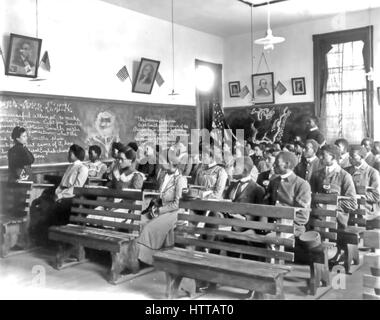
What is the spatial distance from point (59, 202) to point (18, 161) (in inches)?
42.0

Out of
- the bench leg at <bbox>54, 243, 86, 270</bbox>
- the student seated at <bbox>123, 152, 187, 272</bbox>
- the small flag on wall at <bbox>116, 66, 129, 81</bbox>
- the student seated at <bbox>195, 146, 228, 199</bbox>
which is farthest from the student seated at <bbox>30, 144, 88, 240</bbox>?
the small flag on wall at <bbox>116, 66, 129, 81</bbox>

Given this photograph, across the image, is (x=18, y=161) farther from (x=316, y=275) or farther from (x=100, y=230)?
(x=316, y=275)

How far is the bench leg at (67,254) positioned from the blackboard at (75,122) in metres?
1.85

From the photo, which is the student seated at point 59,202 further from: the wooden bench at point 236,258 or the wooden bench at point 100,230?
the wooden bench at point 236,258

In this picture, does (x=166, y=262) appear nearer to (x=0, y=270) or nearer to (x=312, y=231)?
(x=312, y=231)

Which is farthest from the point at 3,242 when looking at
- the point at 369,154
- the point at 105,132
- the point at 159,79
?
the point at 369,154

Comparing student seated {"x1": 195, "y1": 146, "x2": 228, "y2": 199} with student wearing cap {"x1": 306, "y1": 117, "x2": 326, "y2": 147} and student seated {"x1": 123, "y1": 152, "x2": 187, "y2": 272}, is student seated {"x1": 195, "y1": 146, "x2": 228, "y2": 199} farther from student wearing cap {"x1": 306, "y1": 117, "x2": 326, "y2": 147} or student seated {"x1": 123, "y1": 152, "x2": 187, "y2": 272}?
student wearing cap {"x1": 306, "y1": 117, "x2": 326, "y2": 147}

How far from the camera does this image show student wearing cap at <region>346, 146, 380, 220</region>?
467cm

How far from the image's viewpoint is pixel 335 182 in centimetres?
434

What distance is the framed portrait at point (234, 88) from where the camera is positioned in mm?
9344

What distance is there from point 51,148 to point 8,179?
3.61 ft

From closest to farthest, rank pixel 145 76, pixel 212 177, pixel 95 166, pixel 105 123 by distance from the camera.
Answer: pixel 212 177
pixel 95 166
pixel 105 123
pixel 145 76

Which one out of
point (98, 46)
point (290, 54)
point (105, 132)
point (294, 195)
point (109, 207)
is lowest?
point (109, 207)

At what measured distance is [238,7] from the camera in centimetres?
741
